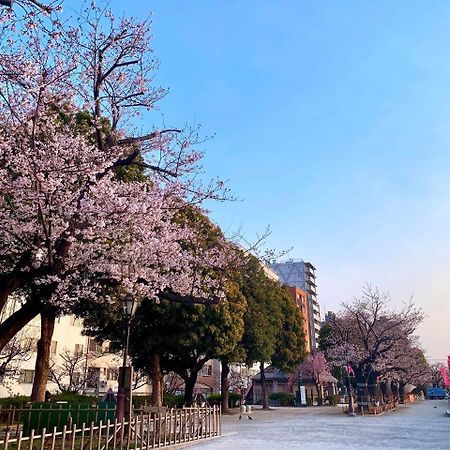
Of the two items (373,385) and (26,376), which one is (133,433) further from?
(26,376)

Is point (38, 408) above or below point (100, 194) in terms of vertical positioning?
below

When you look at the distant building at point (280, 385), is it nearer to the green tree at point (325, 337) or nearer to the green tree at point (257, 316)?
the green tree at point (325, 337)

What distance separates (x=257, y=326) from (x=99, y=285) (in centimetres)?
1874

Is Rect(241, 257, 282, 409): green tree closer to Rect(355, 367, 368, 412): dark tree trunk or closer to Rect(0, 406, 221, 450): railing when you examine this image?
Rect(355, 367, 368, 412): dark tree trunk

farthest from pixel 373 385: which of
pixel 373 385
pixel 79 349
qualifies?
pixel 79 349

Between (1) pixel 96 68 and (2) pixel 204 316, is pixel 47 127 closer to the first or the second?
(1) pixel 96 68

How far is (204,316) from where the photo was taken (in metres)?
22.1

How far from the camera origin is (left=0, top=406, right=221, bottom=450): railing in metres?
8.49

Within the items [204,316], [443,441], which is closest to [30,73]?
[443,441]

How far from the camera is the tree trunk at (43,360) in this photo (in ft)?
49.4

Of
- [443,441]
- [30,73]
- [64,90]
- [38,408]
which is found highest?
[64,90]

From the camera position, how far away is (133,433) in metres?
10.9

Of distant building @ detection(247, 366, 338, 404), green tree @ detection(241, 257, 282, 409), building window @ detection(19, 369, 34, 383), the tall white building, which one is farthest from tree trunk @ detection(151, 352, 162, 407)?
distant building @ detection(247, 366, 338, 404)

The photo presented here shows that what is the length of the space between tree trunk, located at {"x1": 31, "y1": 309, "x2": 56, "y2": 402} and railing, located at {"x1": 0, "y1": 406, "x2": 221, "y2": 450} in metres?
2.61
